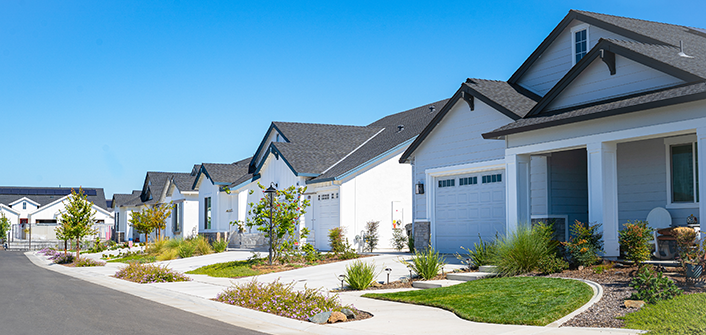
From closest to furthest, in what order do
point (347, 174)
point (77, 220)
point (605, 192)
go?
point (605, 192)
point (347, 174)
point (77, 220)

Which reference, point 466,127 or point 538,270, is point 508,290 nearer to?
point 538,270

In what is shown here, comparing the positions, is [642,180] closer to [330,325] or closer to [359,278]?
[359,278]

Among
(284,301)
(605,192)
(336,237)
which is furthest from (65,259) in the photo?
(605,192)

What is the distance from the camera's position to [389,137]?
1165 inches

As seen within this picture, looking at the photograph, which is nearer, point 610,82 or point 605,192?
point 605,192

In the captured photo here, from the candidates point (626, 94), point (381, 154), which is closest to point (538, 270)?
point (626, 94)

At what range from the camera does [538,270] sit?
13383 millimetres

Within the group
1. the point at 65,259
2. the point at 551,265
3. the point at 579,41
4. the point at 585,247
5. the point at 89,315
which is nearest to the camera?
the point at 89,315

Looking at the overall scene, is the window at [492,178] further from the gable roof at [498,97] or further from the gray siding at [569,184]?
the gable roof at [498,97]

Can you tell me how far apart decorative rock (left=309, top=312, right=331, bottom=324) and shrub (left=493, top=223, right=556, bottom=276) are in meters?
5.04

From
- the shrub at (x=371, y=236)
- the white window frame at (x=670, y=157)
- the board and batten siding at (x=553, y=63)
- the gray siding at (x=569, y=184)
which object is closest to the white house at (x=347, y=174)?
the shrub at (x=371, y=236)

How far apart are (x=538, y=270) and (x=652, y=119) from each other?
4011 millimetres

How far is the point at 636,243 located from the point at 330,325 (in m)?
6.61

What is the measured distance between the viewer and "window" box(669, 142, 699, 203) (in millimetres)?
14461
